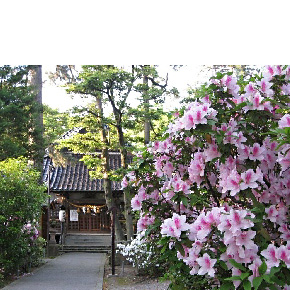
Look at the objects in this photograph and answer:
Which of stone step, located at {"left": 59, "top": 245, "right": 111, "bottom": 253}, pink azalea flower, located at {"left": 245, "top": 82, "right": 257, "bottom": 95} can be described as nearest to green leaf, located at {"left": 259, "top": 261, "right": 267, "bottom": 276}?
pink azalea flower, located at {"left": 245, "top": 82, "right": 257, "bottom": 95}

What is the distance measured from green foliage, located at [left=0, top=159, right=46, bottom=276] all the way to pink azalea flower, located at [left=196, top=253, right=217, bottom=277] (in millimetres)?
4490

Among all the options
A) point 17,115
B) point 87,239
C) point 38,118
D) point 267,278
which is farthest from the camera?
point 87,239

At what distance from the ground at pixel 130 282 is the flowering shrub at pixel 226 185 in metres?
3.48

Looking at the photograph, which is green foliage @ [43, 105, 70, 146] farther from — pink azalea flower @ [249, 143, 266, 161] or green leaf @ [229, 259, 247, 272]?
green leaf @ [229, 259, 247, 272]

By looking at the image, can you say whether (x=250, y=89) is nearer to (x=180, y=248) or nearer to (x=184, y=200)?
(x=184, y=200)

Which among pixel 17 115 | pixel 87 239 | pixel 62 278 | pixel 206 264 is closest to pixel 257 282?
pixel 206 264

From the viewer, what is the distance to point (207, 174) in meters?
1.92

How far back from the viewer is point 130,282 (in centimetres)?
606

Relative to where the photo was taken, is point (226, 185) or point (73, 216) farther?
point (73, 216)

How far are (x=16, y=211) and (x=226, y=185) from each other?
198 inches

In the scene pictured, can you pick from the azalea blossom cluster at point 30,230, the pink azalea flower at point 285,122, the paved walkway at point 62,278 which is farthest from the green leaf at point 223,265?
the azalea blossom cluster at point 30,230

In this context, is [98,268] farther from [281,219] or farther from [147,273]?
[281,219]

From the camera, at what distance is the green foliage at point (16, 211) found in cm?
586

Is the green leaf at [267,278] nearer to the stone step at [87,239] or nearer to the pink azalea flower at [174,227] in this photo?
the pink azalea flower at [174,227]
